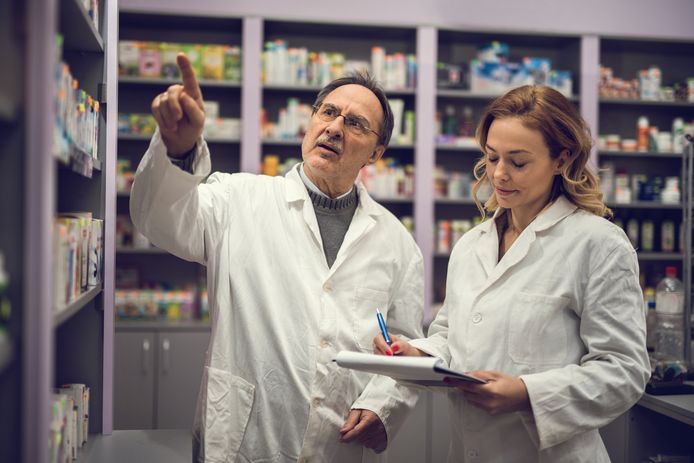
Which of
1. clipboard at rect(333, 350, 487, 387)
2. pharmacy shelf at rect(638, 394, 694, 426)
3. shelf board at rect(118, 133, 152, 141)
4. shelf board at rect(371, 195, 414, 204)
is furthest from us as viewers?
shelf board at rect(371, 195, 414, 204)

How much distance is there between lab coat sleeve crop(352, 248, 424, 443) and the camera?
1.82m

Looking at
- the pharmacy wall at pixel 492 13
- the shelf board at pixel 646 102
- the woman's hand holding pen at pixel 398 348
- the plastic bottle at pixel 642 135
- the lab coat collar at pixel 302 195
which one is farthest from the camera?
the plastic bottle at pixel 642 135

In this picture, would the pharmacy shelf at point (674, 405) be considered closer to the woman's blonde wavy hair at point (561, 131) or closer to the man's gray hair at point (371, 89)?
the woman's blonde wavy hair at point (561, 131)

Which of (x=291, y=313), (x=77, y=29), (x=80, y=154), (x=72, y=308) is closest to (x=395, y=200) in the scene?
(x=291, y=313)

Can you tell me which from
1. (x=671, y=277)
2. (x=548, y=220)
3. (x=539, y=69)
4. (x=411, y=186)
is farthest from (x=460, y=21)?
(x=548, y=220)

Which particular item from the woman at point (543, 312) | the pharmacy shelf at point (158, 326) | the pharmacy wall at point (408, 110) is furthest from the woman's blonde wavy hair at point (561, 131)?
the pharmacy shelf at point (158, 326)

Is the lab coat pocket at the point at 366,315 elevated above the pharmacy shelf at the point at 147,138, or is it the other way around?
the pharmacy shelf at the point at 147,138

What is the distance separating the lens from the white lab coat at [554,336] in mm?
1471

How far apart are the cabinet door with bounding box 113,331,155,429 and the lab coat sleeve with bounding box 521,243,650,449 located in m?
3.06

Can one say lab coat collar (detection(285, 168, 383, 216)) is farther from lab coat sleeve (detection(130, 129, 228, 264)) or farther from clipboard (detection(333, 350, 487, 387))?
clipboard (detection(333, 350, 487, 387))

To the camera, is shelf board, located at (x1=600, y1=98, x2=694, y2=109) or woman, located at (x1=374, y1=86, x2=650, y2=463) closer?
woman, located at (x1=374, y1=86, x2=650, y2=463)

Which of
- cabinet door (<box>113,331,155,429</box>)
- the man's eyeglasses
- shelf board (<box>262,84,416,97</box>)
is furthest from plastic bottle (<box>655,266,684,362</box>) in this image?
cabinet door (<box>113,331,155,429</box>)

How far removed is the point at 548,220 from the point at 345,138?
27.3 inches

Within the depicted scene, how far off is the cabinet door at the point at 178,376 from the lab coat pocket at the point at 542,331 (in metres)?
2.86
